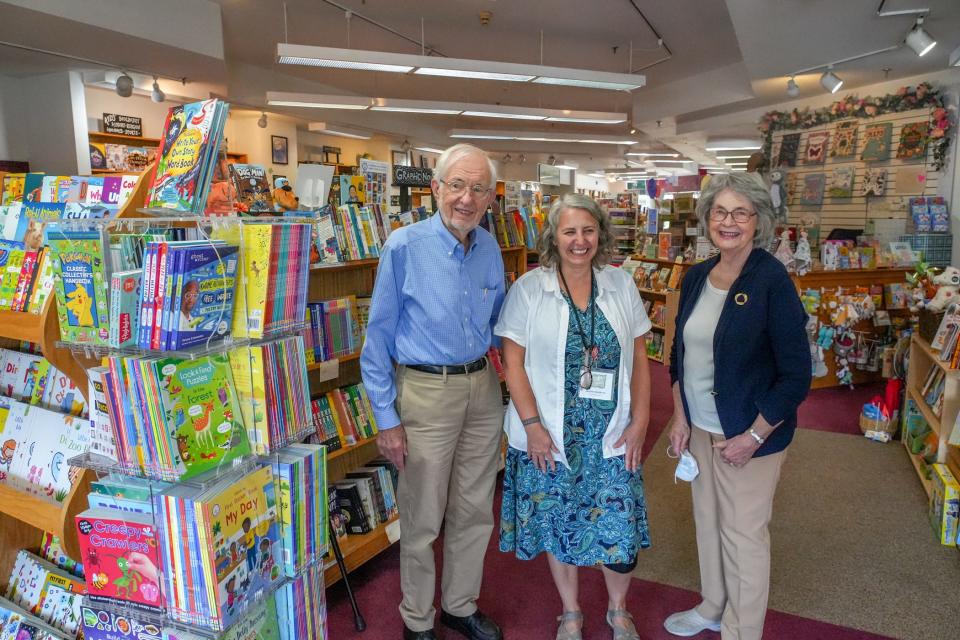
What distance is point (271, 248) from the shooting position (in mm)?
1544

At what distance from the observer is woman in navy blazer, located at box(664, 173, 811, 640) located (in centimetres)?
183

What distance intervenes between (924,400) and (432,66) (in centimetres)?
508

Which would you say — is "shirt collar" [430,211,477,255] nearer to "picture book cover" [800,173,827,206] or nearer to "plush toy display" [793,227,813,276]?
"plush toy display" [793,227,813,276]

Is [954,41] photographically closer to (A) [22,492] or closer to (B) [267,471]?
(B) [267,471]

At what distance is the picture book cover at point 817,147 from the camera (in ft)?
23.3

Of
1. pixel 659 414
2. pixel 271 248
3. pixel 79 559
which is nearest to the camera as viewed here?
pixel 271 248

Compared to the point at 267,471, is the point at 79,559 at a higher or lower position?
lower

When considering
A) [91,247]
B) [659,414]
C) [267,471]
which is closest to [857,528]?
[659,414]

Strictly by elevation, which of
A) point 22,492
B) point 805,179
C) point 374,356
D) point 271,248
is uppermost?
point 805,179

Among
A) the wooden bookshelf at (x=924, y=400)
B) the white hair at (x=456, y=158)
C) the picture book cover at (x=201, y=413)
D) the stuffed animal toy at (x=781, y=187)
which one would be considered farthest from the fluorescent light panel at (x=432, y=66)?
the picture book cover at (x=201, y=413)

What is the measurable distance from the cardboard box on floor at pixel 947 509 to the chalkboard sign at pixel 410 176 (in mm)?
3120

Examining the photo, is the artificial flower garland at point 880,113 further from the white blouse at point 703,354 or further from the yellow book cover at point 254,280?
the yellow book cover at point 254,280

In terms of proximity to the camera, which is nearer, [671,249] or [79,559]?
[79,559]

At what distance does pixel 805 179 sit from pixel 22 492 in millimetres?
8035
